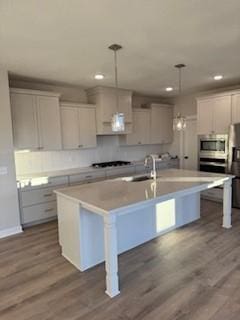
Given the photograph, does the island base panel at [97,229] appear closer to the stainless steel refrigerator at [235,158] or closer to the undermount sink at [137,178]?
the undermount sink at [137,178]

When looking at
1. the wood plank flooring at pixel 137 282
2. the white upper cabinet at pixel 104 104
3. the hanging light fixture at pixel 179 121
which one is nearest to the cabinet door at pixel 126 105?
the white upper cabinet at pixel 104 104

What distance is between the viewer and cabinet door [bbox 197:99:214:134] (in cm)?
504

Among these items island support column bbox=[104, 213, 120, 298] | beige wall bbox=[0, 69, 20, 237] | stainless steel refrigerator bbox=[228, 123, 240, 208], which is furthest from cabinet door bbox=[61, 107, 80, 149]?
stainless steel refrigerator bbox=[228, 123, 240, 208]

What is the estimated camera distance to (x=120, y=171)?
200 inches

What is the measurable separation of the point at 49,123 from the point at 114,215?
9.07 feet

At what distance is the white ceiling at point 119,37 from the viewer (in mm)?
Result: 1941

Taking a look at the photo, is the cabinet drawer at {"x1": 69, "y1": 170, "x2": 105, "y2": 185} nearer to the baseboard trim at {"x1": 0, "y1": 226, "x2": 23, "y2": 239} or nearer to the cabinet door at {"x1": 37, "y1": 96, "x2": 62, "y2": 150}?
the cabinet door at {"x1": 37, "y1": 96, "x2": 62, "y2": 150}

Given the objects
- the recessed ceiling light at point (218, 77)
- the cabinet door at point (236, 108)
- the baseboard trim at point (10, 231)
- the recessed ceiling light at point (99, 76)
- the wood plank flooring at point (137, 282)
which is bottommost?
the wood plank flooring at point (137, 282)

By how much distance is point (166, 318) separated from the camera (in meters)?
1.90

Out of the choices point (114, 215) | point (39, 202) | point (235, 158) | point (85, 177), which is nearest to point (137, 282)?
point (114, 215)

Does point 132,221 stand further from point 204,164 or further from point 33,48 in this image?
point 204,164

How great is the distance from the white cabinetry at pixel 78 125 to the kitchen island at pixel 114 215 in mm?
1663

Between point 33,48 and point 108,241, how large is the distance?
236cm

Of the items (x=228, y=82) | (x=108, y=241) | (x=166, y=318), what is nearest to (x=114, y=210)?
(x=108, y=241)
